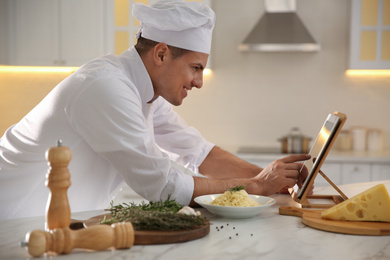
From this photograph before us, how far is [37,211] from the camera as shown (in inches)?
75.7

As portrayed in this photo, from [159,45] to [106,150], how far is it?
50cm

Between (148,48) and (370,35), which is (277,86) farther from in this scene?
(148,48)

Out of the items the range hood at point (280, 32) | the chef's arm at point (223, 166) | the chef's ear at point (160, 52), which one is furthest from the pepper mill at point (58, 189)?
the range hood at point (280, 32)

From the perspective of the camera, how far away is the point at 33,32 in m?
4.55

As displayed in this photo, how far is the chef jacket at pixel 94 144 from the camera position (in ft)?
5.47

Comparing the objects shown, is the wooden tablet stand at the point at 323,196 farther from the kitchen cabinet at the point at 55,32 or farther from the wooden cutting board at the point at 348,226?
the kitchen cabinet at the point at 55,32

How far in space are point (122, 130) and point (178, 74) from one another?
44 centimetres

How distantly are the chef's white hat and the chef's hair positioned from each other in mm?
19

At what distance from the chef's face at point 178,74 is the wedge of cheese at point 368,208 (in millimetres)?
798

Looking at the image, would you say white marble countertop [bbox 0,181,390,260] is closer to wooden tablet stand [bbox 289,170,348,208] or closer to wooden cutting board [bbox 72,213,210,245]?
wooden cutting board [bbox 72,213,210,245]

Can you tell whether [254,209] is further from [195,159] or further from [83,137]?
[195,159]

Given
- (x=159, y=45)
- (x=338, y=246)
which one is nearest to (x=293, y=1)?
(x=159, y=45)

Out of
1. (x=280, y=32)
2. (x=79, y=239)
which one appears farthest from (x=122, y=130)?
(x=280, y=32)

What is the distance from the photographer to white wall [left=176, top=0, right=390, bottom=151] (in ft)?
14.8
